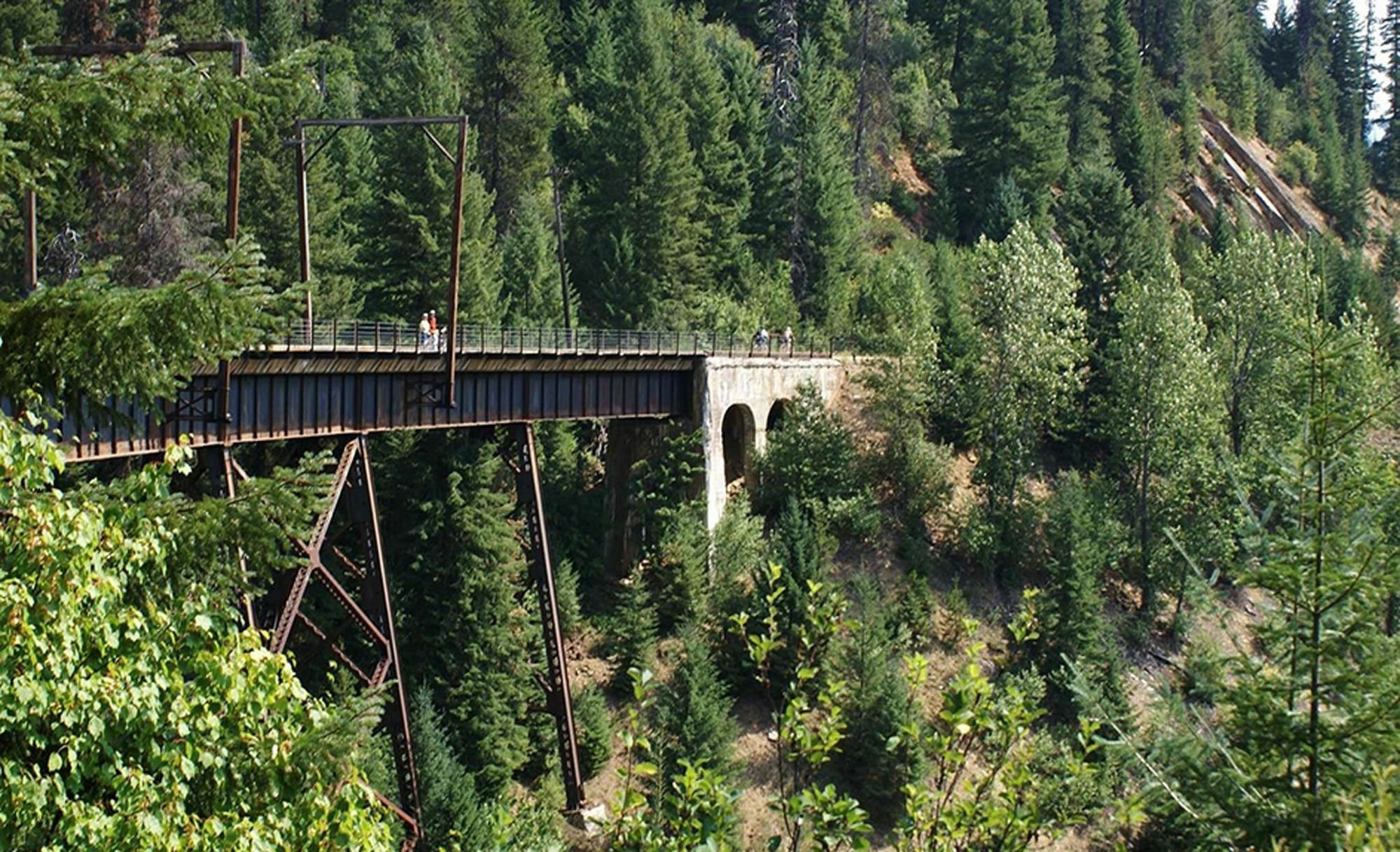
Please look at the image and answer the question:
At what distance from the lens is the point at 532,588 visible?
34.7 meters

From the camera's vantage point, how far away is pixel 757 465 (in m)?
42.2

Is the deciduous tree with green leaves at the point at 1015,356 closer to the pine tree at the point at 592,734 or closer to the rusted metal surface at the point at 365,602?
the pine tree at the point at 592,734

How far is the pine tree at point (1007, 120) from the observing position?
226 feet

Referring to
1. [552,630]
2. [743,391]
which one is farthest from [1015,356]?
[552,630]

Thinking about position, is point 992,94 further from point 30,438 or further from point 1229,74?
point 30,438

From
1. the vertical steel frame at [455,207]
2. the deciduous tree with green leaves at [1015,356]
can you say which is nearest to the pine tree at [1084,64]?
the deciduous tree with green leaves at [1015,356]

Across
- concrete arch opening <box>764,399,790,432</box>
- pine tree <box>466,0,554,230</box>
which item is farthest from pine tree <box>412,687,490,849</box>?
pine tree <box>466,0,554,230</box>

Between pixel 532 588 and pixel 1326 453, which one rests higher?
pixel 1326 453

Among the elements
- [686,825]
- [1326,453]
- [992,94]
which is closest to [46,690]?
[686,825]

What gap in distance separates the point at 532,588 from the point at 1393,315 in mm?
59266

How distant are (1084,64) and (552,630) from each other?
63.3 m

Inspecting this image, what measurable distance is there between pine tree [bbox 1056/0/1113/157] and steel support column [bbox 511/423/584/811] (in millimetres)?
56554

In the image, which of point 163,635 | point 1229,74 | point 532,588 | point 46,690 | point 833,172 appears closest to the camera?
point 46,690

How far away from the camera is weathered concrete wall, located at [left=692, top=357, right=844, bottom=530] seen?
128 feet
